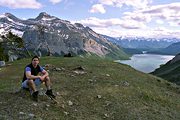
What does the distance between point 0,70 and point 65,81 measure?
43.5 ft

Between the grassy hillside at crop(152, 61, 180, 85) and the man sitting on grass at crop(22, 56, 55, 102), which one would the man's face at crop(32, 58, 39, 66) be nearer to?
the man sitting on grass at crop(22, 56, 55, 102)

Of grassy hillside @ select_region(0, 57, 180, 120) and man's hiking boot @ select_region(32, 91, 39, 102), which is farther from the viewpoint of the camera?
man's hiking boot @ select_region(32, 91, 39, 102)

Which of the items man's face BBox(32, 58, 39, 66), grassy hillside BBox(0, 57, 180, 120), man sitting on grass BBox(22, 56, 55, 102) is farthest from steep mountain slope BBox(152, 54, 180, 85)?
man's face BBox(32, 58, 39, 66)

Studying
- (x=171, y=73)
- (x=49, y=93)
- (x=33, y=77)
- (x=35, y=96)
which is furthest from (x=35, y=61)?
(x=171, y=73)

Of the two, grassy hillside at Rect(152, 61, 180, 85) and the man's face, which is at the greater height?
the man's face

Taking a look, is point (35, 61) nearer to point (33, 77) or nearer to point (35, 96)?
point (33, 77)

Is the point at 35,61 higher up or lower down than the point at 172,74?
higher up

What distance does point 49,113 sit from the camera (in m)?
20.6

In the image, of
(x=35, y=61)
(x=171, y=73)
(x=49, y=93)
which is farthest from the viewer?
(x=171, y=73)

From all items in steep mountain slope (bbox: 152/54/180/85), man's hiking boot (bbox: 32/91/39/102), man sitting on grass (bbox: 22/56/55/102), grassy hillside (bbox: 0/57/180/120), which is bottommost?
steep mountain slope (bbox: 152/54/180/85)

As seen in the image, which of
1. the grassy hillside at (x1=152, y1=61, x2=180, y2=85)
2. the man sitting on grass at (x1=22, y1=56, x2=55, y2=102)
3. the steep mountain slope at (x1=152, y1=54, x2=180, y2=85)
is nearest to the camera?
the man sitting on grass at (x1=22, y1=56, x2=55, y2=102)

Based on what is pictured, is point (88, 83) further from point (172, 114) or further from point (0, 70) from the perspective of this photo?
point (0, 70)

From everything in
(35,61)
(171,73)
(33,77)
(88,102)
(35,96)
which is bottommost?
(171,73)

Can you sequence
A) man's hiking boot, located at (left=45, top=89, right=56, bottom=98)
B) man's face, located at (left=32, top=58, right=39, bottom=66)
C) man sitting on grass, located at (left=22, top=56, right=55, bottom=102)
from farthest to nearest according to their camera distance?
man's hiking boot, located at (left=45, top=89, right=56, bottom=98) → man's face, located at (left=32, top=58, right=39, bottom=66) → man sitting on grass, located at (left=22, top=56, right=55, bottom=102)
